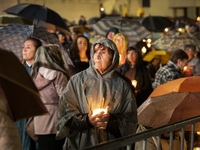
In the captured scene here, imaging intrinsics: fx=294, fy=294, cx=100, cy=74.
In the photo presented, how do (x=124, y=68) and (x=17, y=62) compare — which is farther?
(x=124, y=68)

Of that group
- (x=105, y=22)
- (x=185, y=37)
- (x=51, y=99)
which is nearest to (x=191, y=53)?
(x=185, y=37)

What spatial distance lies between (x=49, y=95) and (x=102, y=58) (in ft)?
3.71

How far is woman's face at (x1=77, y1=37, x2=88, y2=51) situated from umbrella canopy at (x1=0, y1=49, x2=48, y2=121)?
14.1ft

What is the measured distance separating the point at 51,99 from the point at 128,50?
2599 millimetres

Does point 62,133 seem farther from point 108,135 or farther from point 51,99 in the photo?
point 51,99

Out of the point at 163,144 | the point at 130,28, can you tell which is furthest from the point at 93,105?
the point at 130,28

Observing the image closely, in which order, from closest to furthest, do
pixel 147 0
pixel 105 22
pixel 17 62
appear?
1. pixel 17 62
2. pixel 105 22
3. pixel 147 0

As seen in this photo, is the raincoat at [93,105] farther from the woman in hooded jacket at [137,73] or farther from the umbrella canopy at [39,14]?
the umbrella canopy at [39,14]

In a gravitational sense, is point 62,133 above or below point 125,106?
below

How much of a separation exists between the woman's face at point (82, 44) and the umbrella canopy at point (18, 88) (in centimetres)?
430

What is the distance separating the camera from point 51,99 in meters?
3.89

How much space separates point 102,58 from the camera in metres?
3.11

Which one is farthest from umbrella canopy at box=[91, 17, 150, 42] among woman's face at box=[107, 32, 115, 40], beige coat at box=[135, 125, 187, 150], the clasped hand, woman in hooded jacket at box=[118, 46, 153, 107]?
the clasped hand

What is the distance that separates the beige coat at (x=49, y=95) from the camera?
388 centimetres
